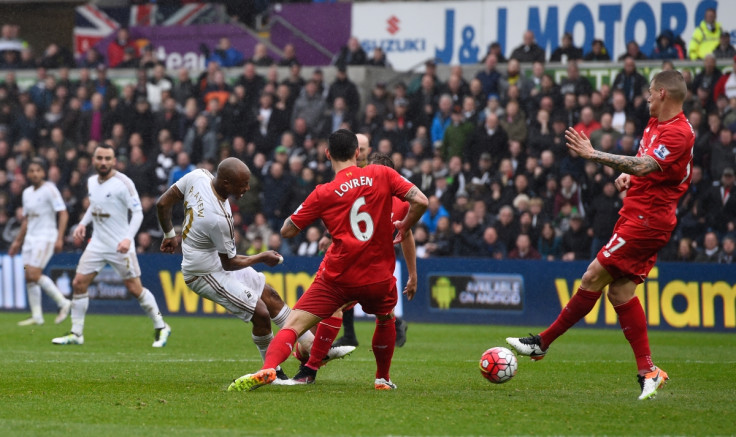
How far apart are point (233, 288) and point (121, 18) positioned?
22.0 meters

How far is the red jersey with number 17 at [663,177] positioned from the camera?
29.3ft

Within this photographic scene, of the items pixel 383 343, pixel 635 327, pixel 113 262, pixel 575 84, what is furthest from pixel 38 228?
pixel 635 327

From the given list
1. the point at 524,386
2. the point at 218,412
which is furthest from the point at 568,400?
the point at 218,412

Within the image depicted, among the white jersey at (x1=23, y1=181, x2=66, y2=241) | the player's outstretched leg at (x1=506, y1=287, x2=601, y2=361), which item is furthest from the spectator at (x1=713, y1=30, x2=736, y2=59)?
the player's outstretched leg at (x1=506, y1=287, x2=601, y2=361)

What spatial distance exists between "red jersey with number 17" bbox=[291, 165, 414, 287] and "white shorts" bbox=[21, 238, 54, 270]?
411 inches

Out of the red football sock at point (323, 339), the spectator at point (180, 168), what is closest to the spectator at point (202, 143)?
the spectator at point (180, 168)

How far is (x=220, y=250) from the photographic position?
9969 mm

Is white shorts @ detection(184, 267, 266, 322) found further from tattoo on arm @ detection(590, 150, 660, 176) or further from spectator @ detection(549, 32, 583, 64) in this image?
spectator @ detection(549, 32, 583, 64)

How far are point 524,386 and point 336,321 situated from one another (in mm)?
1805

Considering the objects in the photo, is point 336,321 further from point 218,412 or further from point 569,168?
point 569,168

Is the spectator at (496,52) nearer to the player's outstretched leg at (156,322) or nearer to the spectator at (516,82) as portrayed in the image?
the spectator at (516,82)

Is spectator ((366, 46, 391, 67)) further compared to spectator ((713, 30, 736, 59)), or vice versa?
spectator ((366, 46, 391, 67))

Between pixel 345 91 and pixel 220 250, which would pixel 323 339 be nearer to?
pixel 220 250

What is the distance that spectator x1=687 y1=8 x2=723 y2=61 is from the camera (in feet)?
71.1
